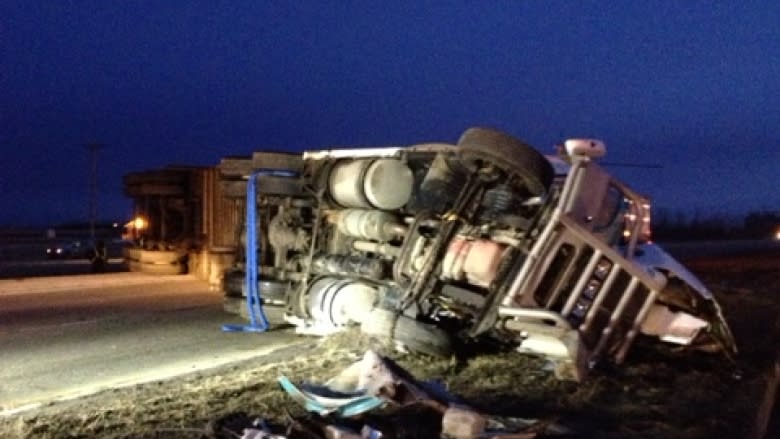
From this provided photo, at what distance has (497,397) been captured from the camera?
697 centimetres

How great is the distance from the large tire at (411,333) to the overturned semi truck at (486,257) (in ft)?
0.04

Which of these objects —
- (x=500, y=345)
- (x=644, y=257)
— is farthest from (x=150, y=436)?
(x=644, y=257)

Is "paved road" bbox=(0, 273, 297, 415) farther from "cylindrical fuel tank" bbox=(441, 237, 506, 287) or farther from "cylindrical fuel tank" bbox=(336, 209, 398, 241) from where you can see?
"cylindrical fuel tank" bbox=(441, 237, 506, 287)

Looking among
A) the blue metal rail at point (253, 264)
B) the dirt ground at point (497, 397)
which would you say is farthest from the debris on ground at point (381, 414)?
the blue metal rail at point (253, 264)

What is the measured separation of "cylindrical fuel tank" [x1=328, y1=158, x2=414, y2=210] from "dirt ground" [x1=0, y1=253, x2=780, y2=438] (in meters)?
1.59

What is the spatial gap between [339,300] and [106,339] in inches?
120

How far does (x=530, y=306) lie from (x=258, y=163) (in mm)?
5215

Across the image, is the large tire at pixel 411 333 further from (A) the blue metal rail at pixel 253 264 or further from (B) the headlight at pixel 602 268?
(A) the blue metal rail at pixel 253 264

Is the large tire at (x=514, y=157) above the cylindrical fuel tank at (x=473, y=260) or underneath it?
above

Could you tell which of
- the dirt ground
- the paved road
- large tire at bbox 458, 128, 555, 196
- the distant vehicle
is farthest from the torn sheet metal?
the distant vehicle

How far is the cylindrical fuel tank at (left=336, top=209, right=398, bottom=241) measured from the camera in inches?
391

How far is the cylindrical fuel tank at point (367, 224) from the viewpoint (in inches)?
391

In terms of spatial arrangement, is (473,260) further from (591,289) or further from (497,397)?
(497,397)

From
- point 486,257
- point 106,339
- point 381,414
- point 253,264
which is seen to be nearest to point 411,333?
point 486,257
